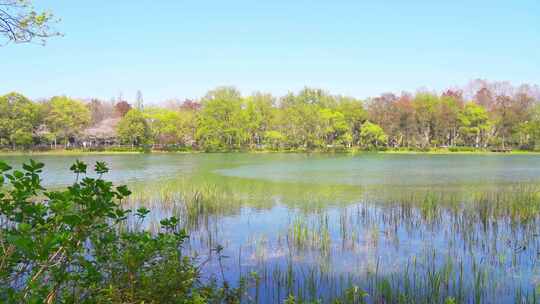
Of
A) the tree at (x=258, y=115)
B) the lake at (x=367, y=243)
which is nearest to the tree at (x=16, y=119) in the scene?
the tree at (x=258, y=115)

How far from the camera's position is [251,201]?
600 inches

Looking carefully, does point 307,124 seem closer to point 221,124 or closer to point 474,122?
point 221,124

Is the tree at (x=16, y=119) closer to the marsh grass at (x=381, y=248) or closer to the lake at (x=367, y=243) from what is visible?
the lake at (x=367, y=243)

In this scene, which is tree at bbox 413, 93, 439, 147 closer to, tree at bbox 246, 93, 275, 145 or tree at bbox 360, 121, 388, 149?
tree at bbox 360, 121, 388, 149

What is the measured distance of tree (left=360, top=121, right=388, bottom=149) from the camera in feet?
212

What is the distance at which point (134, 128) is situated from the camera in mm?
61688

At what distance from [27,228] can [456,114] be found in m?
70.8

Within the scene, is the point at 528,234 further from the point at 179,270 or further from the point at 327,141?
the point at 327,141

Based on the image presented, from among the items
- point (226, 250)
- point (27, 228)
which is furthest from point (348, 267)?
point (27, 228)

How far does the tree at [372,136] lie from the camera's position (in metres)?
64.5

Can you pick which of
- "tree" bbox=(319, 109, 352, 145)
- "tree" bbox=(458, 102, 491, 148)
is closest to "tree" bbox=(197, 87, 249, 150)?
"tree" bbox=(319, 109, 352, 145)

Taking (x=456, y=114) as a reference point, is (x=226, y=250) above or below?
below

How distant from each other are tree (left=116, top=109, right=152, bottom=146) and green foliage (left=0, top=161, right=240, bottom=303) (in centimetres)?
6026

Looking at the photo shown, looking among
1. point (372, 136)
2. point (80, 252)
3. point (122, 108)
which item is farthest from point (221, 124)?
point (80, 252)
